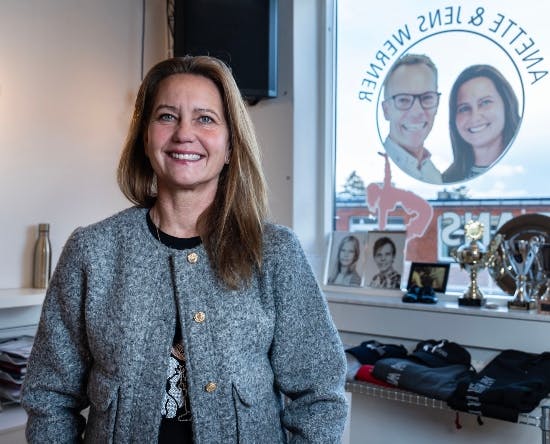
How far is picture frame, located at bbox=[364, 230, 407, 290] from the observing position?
8.02ft

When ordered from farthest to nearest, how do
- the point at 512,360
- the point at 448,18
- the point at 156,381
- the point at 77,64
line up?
the point at 77,64
the point at 448,18
the point at 512,360
the point at 156,381

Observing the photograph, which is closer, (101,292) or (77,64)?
(101,292)

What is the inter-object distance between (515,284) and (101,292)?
1.52 meters

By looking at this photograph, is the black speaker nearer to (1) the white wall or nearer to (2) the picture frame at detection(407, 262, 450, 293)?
(1) the white wall

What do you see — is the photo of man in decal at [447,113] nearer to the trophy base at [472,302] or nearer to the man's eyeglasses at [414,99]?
the man's eyeglasses at [414,99]

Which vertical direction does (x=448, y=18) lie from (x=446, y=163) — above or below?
above

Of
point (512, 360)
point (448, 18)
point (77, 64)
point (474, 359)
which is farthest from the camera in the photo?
point (77, 64)

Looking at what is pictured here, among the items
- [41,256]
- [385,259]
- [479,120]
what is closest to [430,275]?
[385,259]

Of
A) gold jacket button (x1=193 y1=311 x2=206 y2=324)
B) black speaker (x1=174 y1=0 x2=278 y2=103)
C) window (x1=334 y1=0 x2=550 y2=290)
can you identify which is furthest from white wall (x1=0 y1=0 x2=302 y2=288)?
gold jacket button (x1=193 y1=311 x2=206 y2=324)

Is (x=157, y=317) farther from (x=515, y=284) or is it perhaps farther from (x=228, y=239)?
(x=515, y=284)

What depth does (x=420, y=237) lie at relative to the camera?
245 cm

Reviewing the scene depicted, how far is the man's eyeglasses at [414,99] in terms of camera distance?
7.90 feet

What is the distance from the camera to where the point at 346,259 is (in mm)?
2580

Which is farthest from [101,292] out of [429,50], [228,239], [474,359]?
[429,50]
